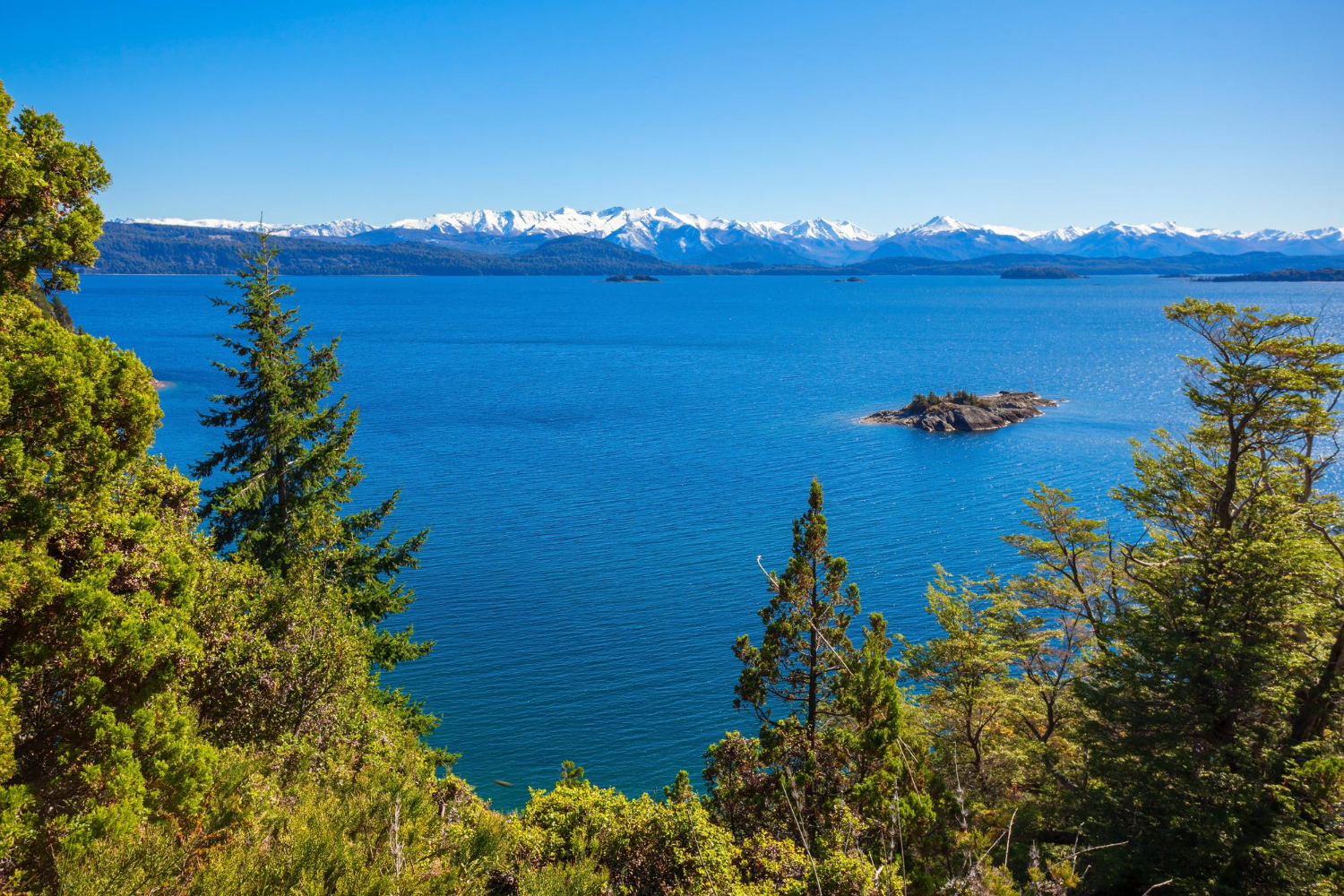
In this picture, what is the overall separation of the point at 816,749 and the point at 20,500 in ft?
57.0

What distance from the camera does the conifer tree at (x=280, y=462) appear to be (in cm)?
2591

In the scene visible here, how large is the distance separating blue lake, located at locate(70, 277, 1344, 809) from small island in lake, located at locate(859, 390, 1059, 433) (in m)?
2.86

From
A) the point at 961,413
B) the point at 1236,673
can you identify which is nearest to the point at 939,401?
the point at 961,413

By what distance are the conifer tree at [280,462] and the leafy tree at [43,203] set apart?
39.6 feet

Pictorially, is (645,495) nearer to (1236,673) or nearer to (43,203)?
(1236,673)

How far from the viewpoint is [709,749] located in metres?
20.5

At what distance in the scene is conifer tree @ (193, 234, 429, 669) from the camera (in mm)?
25906

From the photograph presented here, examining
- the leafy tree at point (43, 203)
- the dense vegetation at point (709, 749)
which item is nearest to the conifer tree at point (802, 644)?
the dense vegetation at point (709, 749)

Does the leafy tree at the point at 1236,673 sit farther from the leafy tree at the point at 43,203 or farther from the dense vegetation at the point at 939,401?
the dense vegetation at the point at 939,401

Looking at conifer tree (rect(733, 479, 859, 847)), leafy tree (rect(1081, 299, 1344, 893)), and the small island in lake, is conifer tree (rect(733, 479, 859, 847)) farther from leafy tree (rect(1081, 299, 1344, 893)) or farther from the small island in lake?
the small island in lake

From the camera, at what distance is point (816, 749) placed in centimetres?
1975

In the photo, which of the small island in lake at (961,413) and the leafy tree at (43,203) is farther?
the small island in lake at (961,413)

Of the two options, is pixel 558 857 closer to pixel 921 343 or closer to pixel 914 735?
pixel 914 735

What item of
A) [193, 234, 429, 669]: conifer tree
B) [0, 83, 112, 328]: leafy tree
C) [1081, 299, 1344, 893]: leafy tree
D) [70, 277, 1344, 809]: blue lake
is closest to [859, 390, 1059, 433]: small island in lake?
[70, 277, 1344, 809]: blue lake
